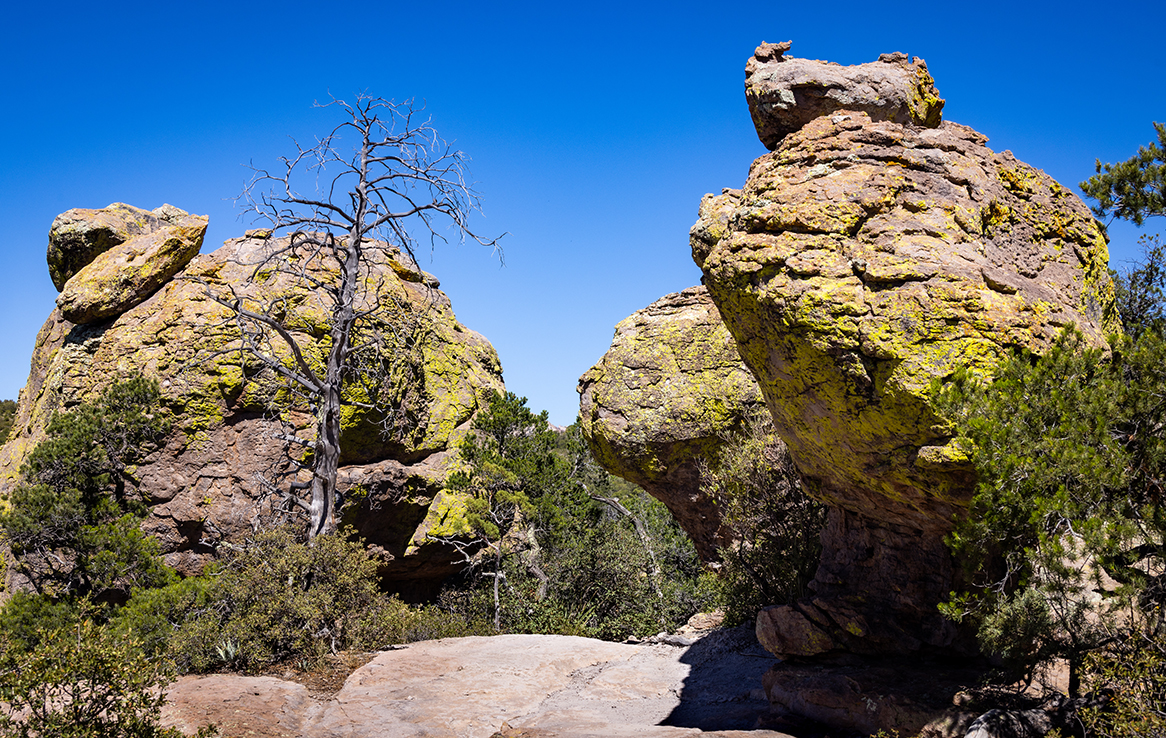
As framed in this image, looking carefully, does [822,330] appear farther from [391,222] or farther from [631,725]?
[391,222]

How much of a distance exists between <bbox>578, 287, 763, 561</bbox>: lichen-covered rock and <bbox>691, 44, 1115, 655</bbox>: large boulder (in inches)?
218

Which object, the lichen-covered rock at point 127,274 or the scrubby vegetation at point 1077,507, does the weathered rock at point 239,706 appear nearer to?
the scrubby vegetation at point 1077,507

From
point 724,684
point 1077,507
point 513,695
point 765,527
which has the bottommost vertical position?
point 513,695

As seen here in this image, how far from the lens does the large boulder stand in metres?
6.13

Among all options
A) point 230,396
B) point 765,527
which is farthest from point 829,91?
point 230,396

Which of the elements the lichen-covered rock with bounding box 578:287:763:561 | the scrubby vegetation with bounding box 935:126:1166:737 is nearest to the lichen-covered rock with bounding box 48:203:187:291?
the lichen-covered rock with bounding box 578:287:763:561

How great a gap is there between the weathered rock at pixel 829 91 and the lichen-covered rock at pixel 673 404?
606 cm

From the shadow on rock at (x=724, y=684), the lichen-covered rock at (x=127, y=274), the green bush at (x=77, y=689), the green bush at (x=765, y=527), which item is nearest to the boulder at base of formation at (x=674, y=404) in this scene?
the green bush at (x=765, y=527)

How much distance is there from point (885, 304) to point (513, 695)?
6.99 metres

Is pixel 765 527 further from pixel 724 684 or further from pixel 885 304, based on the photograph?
pixel 885 304

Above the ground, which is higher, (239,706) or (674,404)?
(674,404)

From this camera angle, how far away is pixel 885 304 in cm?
629

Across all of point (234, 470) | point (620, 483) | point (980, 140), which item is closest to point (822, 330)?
point (980, 140)

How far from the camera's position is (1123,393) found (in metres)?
5.41
